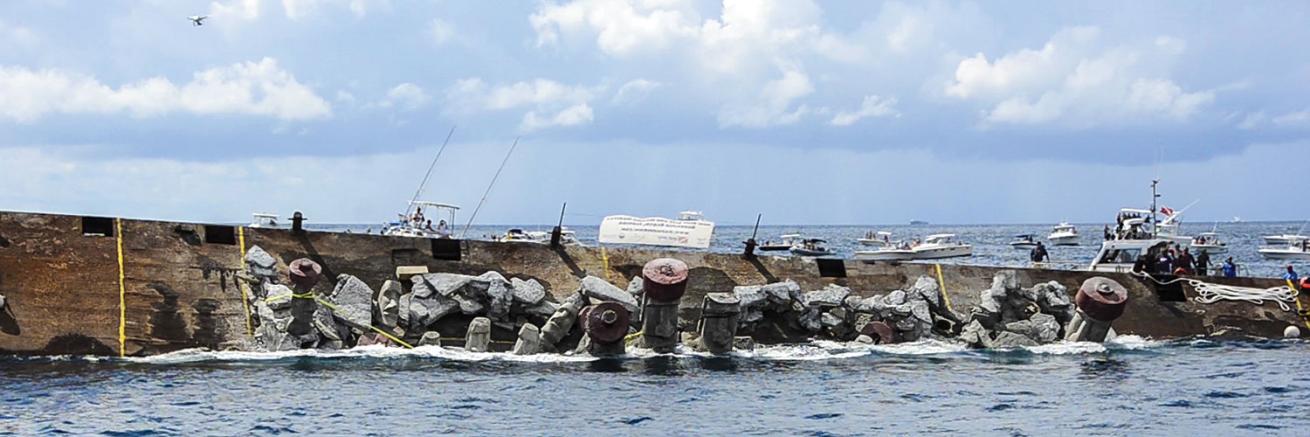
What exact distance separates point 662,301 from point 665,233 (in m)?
5.10

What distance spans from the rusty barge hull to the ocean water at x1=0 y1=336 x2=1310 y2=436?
95cm

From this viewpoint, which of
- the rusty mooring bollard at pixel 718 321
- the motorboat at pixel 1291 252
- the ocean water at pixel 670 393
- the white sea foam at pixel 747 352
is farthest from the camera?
the motorboat at pixel 1291 252

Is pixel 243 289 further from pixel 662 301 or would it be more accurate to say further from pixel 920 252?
pixel 920 252

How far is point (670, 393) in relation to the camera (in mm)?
25859

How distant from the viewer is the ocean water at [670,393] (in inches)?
907

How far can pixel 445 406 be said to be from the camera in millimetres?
24328

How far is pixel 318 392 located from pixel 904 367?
12526mm

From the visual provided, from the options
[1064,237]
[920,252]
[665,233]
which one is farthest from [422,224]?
[1064,237]

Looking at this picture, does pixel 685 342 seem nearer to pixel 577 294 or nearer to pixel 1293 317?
pixel 577 294

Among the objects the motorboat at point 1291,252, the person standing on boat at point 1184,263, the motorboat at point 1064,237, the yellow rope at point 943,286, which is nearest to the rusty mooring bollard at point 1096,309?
the yellow rope at point 943,286

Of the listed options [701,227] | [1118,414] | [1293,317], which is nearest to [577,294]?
[701,227]

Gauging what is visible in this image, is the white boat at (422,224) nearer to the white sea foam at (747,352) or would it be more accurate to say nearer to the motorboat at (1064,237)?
the white sea foam at (747,352)

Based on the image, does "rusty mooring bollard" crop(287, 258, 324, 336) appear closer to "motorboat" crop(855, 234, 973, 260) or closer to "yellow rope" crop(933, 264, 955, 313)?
"yellow rope" crop(933, 264, 955, 313)

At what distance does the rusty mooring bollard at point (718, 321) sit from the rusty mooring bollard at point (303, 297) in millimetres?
8500
